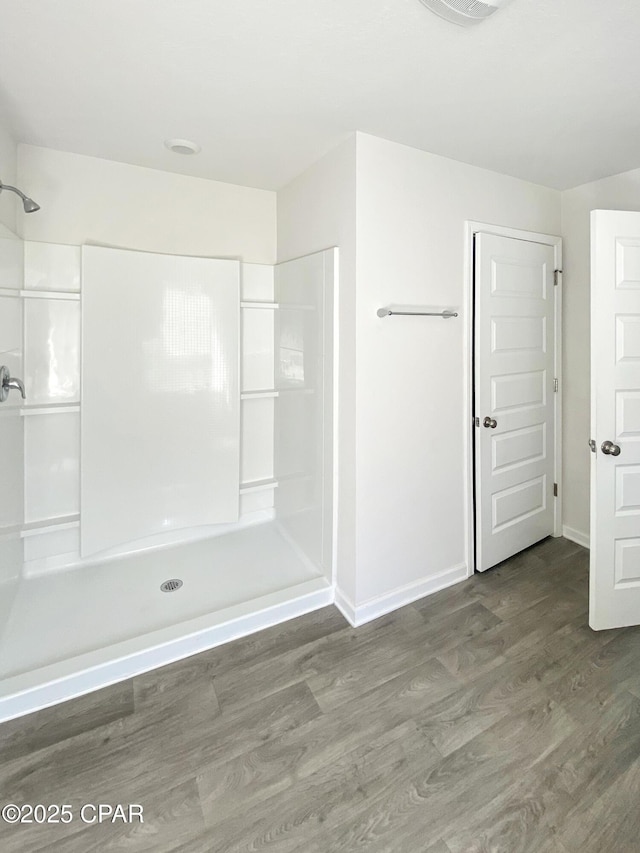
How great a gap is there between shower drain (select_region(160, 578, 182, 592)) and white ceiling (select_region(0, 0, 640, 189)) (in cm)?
237

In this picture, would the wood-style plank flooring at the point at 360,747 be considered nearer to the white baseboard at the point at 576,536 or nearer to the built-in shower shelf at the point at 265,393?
the white baseboard at the point at 576,536

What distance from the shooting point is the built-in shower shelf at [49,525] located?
241cm

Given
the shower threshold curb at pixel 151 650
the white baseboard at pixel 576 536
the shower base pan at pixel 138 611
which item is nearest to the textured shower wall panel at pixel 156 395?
the shower base pan at pixel 138 611

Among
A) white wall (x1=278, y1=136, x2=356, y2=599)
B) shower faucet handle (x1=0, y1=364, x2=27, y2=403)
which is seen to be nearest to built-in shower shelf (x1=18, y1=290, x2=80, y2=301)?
shower faucet handle (x1=0, y1=364, x2=27, y2=403)

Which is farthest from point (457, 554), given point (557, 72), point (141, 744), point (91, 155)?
point (91, 155)

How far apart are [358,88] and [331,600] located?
2.43m

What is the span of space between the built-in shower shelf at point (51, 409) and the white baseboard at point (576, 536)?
3.36m

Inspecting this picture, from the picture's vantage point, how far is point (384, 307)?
2.18 metres

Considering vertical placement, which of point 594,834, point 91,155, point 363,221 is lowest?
point 594,834

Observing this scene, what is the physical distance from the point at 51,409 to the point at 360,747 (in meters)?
2.25

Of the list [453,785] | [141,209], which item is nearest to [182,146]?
[141,209]

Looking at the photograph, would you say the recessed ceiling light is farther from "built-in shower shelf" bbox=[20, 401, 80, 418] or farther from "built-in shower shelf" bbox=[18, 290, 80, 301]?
"built-in shower shelf" bbox=[20, 401, 80, 418]

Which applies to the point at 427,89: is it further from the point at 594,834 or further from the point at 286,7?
the point at 594,834

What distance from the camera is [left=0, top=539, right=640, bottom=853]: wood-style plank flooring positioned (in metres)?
1.30
